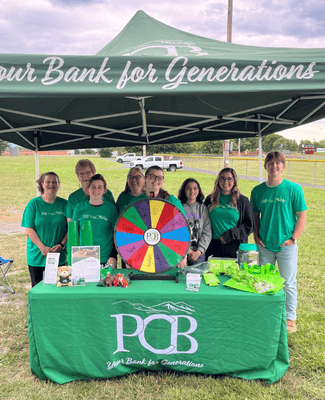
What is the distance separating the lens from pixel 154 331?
2.55 metres

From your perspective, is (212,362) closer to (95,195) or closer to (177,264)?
(177,264)

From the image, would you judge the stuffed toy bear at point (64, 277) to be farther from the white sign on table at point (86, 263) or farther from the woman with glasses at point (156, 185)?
the woman with glasses at point (156, 185)

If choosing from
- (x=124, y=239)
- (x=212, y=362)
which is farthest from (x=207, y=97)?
(x=212, y=362)

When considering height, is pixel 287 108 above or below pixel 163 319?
above

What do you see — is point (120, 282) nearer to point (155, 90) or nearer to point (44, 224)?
point (44, 224)

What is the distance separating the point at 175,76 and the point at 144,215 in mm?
1122

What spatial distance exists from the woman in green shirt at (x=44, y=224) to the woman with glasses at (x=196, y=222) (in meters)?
1.27

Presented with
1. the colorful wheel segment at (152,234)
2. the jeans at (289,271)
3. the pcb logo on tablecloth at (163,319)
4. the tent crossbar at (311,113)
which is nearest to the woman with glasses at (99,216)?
the colorful wheel segment at (152,234)

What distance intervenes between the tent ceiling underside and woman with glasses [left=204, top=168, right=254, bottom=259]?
98 centimetres

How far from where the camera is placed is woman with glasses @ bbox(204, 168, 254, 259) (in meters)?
3.37

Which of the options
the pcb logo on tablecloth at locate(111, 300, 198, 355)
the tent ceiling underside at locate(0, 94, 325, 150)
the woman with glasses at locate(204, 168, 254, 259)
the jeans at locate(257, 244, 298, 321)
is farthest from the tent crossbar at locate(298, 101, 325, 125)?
the pcb logo on tablecloth at locate(111, 300, 198, 355)

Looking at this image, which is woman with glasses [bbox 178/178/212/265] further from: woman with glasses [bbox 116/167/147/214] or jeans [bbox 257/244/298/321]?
jeans [bbox 257/244/298/321]

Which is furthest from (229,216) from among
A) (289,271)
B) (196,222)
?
(289,271)

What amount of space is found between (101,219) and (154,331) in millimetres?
1057
